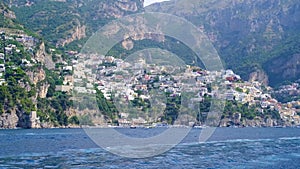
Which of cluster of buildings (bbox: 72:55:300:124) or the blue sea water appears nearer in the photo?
the blue sea water

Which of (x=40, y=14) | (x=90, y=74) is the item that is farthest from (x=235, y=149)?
(x=40, y=14)

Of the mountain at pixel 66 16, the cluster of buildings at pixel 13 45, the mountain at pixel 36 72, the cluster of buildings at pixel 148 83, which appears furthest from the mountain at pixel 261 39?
the cluster of buildings at pixel 13 45

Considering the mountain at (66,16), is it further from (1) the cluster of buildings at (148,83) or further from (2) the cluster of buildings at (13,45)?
(2) the cluster of buildings at (13,45)

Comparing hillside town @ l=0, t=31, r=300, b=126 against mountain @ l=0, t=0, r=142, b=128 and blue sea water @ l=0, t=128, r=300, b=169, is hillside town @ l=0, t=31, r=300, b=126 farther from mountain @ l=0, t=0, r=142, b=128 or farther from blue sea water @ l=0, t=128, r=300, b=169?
blue sea water @ l=0, t=128, r=300, b=169

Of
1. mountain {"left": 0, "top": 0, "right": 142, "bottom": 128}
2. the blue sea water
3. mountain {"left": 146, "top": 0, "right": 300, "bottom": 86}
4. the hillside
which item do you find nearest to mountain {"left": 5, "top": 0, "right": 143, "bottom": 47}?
mountain {"left": 0, "top": 0, "right": 142, "bottom": 128}

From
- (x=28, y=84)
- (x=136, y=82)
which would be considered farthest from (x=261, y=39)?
(x=28, y=84)

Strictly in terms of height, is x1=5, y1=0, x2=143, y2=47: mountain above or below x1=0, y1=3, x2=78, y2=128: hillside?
above

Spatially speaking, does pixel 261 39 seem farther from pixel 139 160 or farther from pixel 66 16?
pixel 139 160
